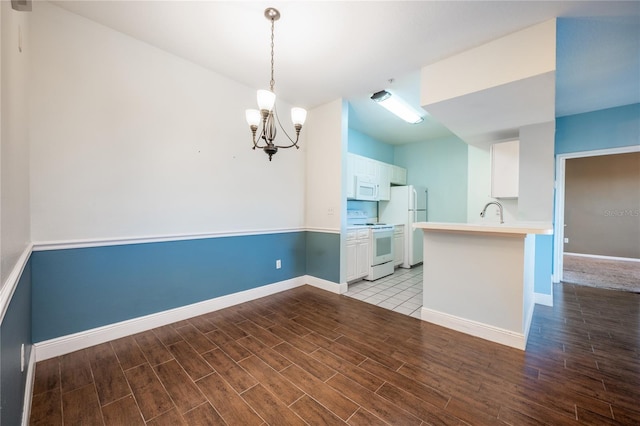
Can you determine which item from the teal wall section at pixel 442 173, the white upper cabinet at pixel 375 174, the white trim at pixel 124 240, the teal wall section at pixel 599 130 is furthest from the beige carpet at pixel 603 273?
the white trim at pixel 124 240

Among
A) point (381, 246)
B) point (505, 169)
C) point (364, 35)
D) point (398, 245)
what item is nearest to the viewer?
point (364, 35)

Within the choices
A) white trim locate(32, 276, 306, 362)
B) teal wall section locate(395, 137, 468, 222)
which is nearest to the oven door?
teal wall section locate(395, 137, 468, 222)

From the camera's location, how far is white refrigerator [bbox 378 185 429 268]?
5.11 meters

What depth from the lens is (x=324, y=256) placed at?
376 centimetres

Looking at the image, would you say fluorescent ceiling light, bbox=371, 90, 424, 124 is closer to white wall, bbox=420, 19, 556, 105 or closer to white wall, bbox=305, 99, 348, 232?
white wall, bbox=305, 99, 348, 232

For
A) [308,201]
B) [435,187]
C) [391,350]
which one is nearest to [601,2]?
[391,350]

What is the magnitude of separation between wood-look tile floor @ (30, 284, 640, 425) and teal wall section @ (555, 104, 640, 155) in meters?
2.62

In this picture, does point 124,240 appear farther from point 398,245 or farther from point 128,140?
point 398,245

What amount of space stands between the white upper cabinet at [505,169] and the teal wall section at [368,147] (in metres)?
2.30

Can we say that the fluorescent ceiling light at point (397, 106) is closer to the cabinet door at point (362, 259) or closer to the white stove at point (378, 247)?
the white stove at point (378, 247)

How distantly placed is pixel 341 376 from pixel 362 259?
2359 mm

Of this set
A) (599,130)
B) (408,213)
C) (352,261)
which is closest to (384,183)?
(408,213)

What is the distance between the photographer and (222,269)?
9.89 ft

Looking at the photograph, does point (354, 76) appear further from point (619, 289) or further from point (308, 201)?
point (619, 289)
